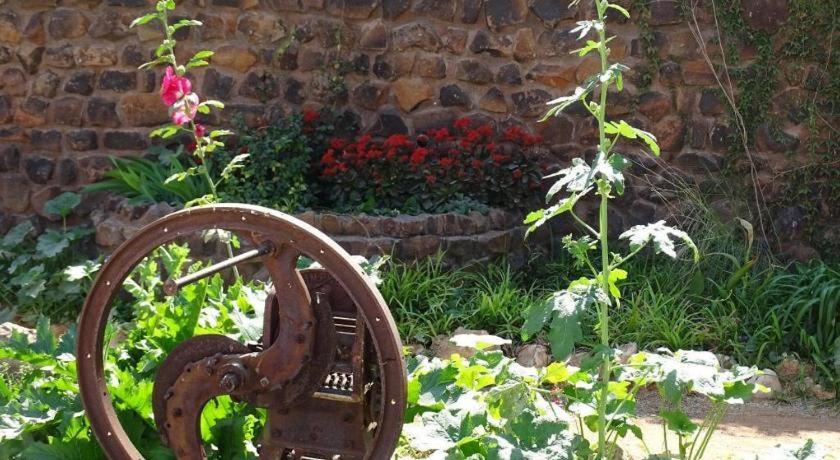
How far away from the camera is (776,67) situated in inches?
261

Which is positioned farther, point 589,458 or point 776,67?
point 776,67

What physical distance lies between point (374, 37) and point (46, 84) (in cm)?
217

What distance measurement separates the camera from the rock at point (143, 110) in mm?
7246

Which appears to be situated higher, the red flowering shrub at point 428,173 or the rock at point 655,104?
the rock at point 655,104

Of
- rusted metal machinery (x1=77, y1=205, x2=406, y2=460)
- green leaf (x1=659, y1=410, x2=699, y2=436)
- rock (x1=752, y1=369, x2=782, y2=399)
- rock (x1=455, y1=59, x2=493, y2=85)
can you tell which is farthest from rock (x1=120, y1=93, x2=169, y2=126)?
green leaf (x1=659, y1=410, x2=699, y2=436)

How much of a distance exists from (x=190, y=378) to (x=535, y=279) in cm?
365

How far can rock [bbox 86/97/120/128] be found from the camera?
23.9 ft

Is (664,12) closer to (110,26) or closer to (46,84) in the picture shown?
(110,26)

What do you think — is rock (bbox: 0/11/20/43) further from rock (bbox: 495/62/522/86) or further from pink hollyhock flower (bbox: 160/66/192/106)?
pink hollyhock flower (bbox: 160/66/192/106)

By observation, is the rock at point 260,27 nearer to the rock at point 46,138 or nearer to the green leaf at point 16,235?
the rock at point 46,138

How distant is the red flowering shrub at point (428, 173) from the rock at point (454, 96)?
27cm

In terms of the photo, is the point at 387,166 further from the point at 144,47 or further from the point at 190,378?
the point at 190,378

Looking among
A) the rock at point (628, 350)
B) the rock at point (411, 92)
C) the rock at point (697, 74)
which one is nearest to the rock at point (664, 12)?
the rock at point (697, 74)

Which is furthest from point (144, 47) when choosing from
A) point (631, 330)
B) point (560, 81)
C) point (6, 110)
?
point (631, 330)
